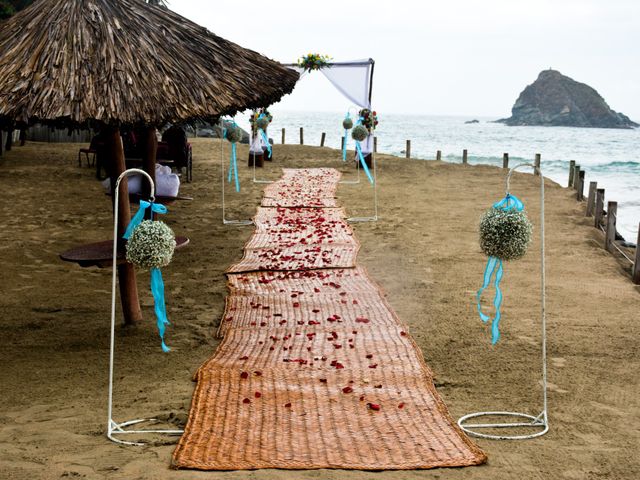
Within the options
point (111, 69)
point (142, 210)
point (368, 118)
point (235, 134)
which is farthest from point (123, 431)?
point (368, 118)

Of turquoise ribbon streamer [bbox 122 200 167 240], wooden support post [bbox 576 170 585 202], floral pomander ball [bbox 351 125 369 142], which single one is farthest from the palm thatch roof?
wooden support post [bbox 576 170 585 202]

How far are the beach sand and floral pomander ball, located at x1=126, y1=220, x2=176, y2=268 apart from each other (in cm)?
83

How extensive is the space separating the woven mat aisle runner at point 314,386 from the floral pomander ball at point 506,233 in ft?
3.13

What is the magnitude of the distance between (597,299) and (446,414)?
339 centimetres

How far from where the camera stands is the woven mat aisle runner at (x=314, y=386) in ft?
12.2

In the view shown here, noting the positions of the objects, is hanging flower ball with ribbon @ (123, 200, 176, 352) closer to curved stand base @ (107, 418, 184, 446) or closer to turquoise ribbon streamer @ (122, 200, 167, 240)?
turquoise ribbon streamer @ (122, 200, 167, 240)

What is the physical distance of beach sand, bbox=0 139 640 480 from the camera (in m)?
3.72

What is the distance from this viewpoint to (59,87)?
5.51 m

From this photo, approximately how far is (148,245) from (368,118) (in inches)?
488

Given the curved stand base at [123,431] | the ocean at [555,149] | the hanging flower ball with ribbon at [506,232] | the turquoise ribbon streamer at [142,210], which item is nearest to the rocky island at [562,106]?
the ocean at [555,149]

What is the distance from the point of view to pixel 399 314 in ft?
21.1

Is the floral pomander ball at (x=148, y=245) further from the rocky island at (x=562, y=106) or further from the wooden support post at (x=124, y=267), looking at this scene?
the rocky island at (x=562, y=106)

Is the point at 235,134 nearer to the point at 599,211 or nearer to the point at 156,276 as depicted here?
the point at 599,211

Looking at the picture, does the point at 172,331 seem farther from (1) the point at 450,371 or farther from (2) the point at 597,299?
(2) the point at 597,299
